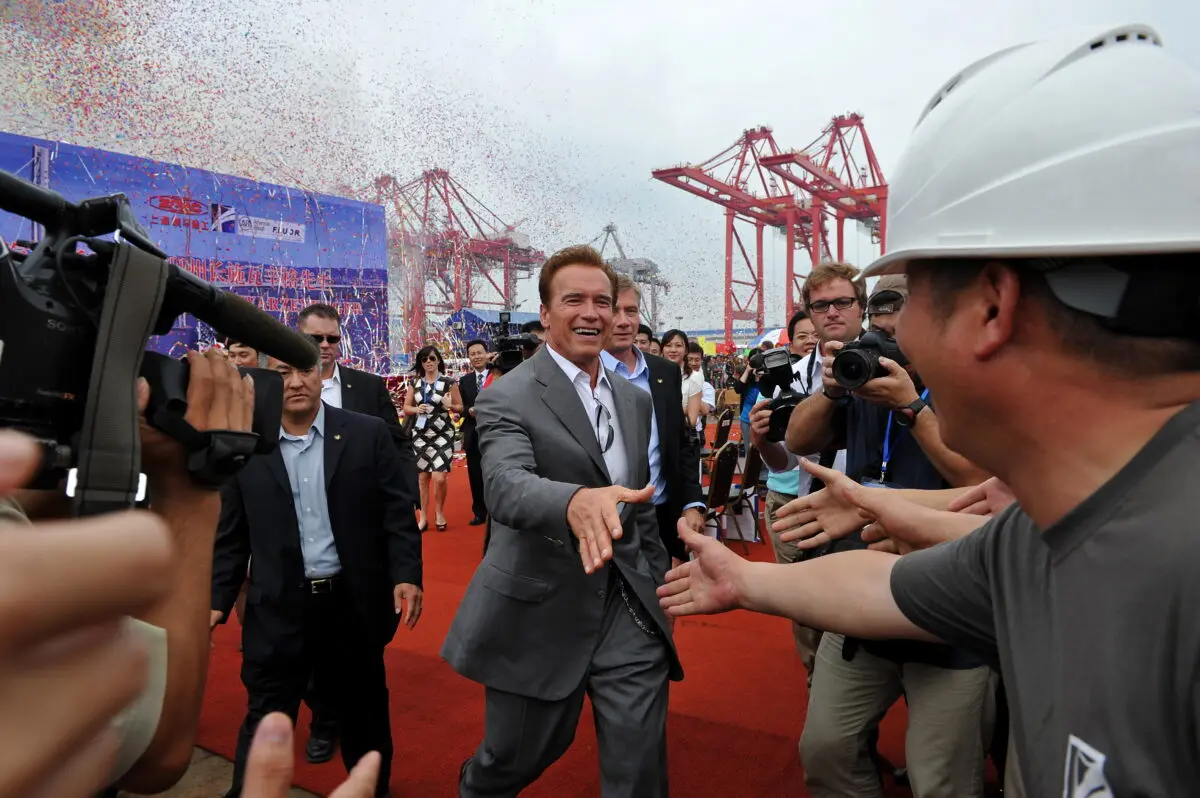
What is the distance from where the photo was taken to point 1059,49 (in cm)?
90

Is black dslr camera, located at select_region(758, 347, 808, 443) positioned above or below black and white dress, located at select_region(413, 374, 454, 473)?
above

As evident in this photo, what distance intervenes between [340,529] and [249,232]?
9.66m

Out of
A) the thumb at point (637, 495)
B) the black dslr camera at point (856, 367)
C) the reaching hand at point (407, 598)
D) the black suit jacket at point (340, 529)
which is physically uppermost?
the black dslr camera at point (856, 367)

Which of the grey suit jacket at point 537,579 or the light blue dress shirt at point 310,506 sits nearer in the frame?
the grey suit jacket at point 537,579

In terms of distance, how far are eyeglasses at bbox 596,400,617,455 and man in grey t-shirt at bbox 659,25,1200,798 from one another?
1.69 meters

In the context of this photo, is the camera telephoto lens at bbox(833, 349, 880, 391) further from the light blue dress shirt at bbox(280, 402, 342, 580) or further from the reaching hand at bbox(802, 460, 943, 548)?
the light blue dress shirt at bbox(280, 402, 342, 580)

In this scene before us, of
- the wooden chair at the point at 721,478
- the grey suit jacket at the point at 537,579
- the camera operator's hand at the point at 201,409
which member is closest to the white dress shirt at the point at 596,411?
the grey suit jacket at the point at 537,579

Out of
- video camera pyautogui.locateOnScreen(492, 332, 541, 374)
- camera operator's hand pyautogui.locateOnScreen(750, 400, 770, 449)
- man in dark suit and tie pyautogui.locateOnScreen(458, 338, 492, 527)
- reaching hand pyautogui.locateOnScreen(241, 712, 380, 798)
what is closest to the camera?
reaching hand pyautogui.locateOnScreen(241, 712, 380, 798)

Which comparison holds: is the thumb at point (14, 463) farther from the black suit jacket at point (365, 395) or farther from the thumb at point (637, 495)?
the black suit jacket at point (365, 395)

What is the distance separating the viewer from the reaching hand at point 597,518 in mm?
1641

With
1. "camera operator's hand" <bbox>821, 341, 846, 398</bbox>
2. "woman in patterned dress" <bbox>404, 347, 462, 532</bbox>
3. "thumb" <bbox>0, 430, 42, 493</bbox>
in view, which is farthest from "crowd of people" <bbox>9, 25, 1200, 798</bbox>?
"woman in patterned dress" <bbox>404, 347, 462, 532</bbox>

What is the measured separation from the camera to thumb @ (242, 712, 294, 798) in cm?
60

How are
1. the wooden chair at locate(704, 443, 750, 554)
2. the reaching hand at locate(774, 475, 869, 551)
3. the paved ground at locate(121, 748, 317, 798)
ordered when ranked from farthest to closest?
the wooden chair at locate(704, 443, 750, 554) → the paved ground at locate(121, 748, 317, 798) → the reaching hand at locate(774, 475, 869, 551)

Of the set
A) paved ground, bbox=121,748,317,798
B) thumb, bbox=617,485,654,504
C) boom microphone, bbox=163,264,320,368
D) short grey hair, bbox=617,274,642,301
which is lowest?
paved ground, bbox=121,748,317,798
